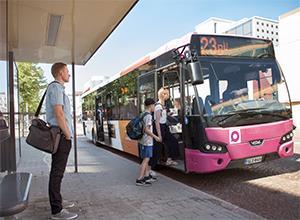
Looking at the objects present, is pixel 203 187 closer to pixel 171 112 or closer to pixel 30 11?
pixel 171 112

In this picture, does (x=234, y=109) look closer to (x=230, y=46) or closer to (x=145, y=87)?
(x=230, y=46)

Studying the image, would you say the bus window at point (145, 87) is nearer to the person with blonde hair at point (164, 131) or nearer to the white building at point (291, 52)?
the person with blonde hair at point (164, 131)

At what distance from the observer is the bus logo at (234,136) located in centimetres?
628

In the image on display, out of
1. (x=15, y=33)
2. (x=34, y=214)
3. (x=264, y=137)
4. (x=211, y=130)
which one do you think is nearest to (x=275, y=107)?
(x=264, y=137)

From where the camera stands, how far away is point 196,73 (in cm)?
617

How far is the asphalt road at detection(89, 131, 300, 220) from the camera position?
5.16m

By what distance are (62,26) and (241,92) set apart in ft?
12.4

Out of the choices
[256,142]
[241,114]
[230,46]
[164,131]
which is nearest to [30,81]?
[164,131]

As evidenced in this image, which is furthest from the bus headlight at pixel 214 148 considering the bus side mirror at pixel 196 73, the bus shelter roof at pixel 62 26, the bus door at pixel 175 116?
the bus shelter roof at pixel 62 26

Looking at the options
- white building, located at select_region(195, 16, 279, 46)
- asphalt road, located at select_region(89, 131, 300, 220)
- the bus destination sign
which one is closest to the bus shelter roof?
the bus destination sign

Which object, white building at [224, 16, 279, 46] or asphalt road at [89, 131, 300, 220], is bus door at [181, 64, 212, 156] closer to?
asphalt road at [89, 131, 300, 220]

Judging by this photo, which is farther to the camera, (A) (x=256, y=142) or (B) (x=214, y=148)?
(A) (x=256, y=142)

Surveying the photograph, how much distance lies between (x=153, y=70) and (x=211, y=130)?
285 cm

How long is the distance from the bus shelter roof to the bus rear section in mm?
1778
